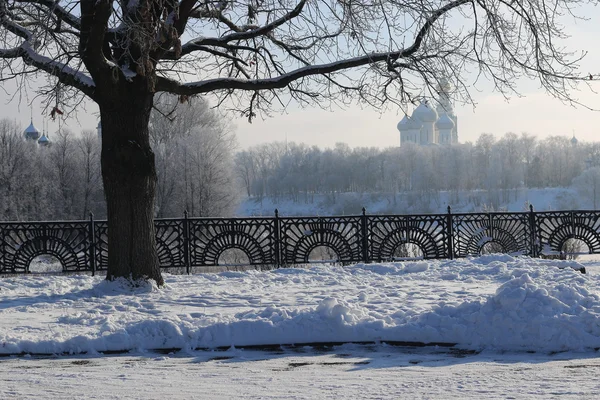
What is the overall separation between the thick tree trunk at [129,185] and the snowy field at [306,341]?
0.43 metres

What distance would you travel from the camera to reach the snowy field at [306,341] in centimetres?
643

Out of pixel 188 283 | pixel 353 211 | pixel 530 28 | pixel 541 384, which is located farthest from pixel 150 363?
pixel 353 211

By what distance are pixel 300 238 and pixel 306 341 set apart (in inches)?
375

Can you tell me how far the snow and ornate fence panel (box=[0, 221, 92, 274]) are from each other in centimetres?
507

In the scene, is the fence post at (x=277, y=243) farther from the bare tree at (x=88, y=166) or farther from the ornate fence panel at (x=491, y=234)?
the bare tree at (x=88, y=166)

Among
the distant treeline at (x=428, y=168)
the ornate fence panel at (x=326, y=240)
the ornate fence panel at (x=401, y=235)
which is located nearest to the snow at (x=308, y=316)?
the ornate fence panel at (x=326, y=240)

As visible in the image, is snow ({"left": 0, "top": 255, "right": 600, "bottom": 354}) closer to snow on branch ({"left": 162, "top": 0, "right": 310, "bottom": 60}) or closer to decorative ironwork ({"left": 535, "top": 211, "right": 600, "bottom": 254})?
snow on branch ({"left": 162, "top": 0, "right": 310, "bottom": 60})

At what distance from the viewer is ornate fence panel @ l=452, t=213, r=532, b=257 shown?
19.0 metres

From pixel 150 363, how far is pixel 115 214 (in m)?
4.90

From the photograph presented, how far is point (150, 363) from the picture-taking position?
298 inches

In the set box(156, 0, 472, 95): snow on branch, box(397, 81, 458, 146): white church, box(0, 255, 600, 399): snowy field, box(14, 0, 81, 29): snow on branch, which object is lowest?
box(0, 255, 600, 399): snowy field

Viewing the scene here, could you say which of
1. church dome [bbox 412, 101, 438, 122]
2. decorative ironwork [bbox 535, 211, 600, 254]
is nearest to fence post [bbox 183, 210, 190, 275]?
decorative ironwork [bbox 535, 211, 600, 254]

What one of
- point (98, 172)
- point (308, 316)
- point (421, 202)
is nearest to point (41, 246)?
point (308, 316)

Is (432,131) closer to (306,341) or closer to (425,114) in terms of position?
(425,114)
